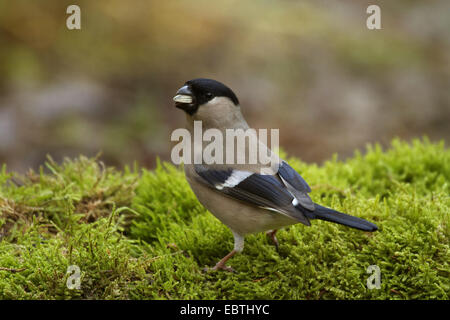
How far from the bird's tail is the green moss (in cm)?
32

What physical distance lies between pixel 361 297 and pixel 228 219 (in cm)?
89

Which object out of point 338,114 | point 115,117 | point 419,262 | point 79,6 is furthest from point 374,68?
point 419,262

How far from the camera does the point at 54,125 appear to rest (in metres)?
6.79

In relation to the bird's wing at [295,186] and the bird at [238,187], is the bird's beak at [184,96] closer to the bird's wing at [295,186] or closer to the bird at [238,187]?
the bird at [238,187]

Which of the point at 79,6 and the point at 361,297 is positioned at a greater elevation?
the point at 79,6

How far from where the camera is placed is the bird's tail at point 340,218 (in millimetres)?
2549

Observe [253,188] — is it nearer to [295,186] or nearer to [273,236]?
[295,186]

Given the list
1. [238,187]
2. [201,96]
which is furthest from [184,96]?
[238,187]

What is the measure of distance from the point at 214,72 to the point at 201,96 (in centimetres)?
517

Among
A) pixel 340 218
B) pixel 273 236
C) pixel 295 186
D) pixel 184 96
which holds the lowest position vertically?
pixel 273 236

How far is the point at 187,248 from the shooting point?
122 inches

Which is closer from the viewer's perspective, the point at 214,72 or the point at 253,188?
the point at 253,188

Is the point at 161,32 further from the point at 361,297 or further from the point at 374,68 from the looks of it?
the point at 361,297
